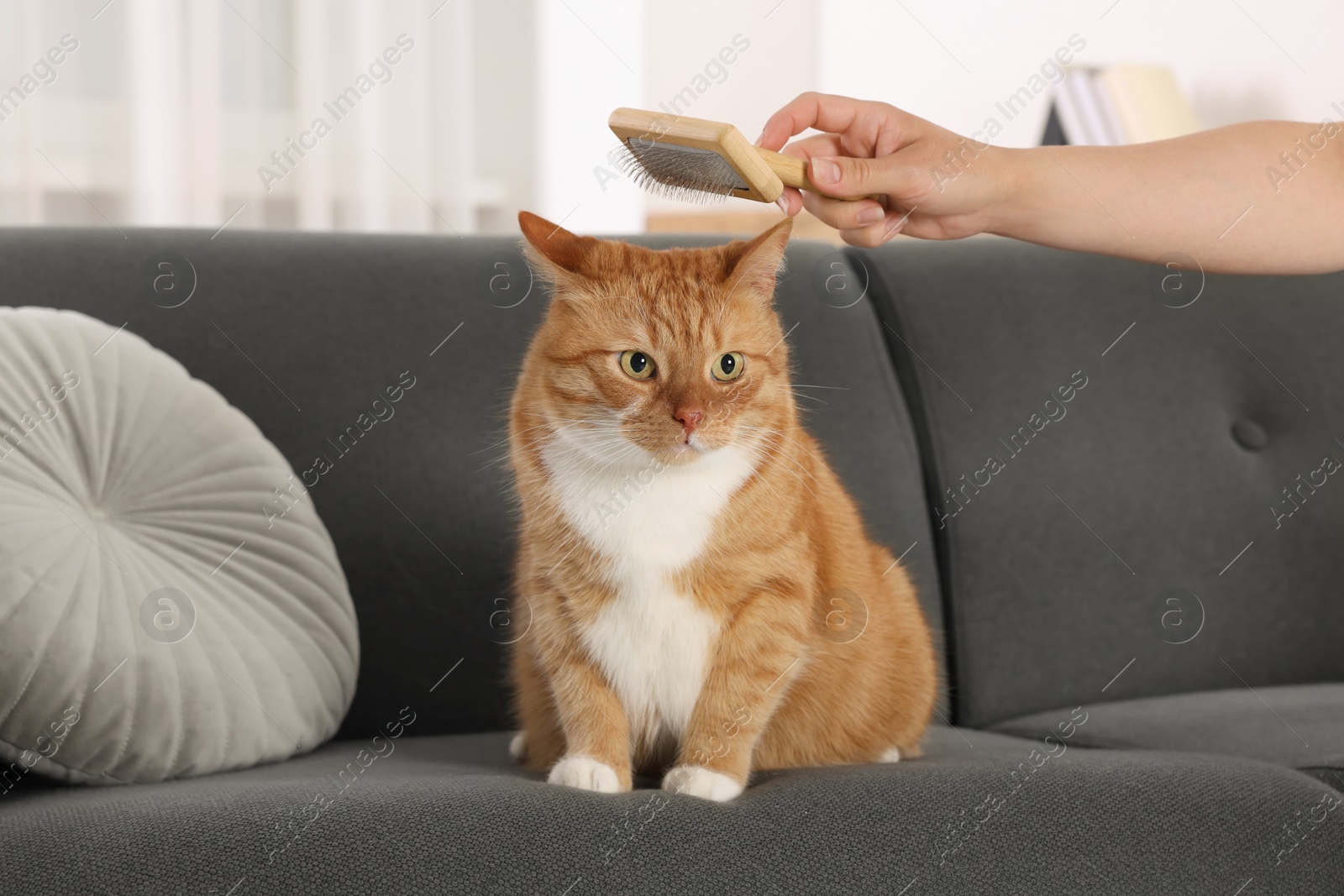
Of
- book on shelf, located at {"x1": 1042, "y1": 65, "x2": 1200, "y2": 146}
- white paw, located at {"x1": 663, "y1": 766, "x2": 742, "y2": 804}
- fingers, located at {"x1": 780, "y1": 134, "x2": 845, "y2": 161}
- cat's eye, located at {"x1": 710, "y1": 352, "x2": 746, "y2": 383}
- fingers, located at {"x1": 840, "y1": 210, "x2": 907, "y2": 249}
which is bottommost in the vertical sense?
white paw, located at {"x1": 663, "y1": 766, "x2": 742, "y2": 804}

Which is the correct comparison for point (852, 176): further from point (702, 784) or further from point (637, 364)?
point (702, 784)

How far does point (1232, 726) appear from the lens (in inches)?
64.8

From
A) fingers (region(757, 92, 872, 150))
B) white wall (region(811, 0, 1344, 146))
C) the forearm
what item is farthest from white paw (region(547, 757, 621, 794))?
white wall (region(811, 0, 1344, 146))

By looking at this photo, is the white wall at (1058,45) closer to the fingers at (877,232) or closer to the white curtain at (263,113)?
the white curtain at (263,113)

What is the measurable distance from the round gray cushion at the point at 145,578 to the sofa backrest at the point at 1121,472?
1.13 m

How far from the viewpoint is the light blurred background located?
2.93 meters

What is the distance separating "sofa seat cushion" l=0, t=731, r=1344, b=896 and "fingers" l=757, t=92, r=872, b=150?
817 mm

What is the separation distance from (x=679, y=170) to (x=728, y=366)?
0.23 meters

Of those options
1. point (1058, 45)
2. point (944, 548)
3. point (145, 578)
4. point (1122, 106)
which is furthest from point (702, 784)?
point (1058, 45)

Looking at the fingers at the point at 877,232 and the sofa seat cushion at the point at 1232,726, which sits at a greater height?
the fingers at the point at 877,232

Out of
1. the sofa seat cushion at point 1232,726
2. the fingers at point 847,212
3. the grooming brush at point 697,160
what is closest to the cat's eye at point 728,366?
the grooming brush at point 697,160

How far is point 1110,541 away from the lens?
2.03 meters

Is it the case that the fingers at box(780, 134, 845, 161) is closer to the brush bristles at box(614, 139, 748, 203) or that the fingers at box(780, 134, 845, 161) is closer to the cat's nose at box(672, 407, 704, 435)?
the brush bristles at box(614, 139, 748, 203)

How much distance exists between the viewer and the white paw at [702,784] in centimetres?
115
